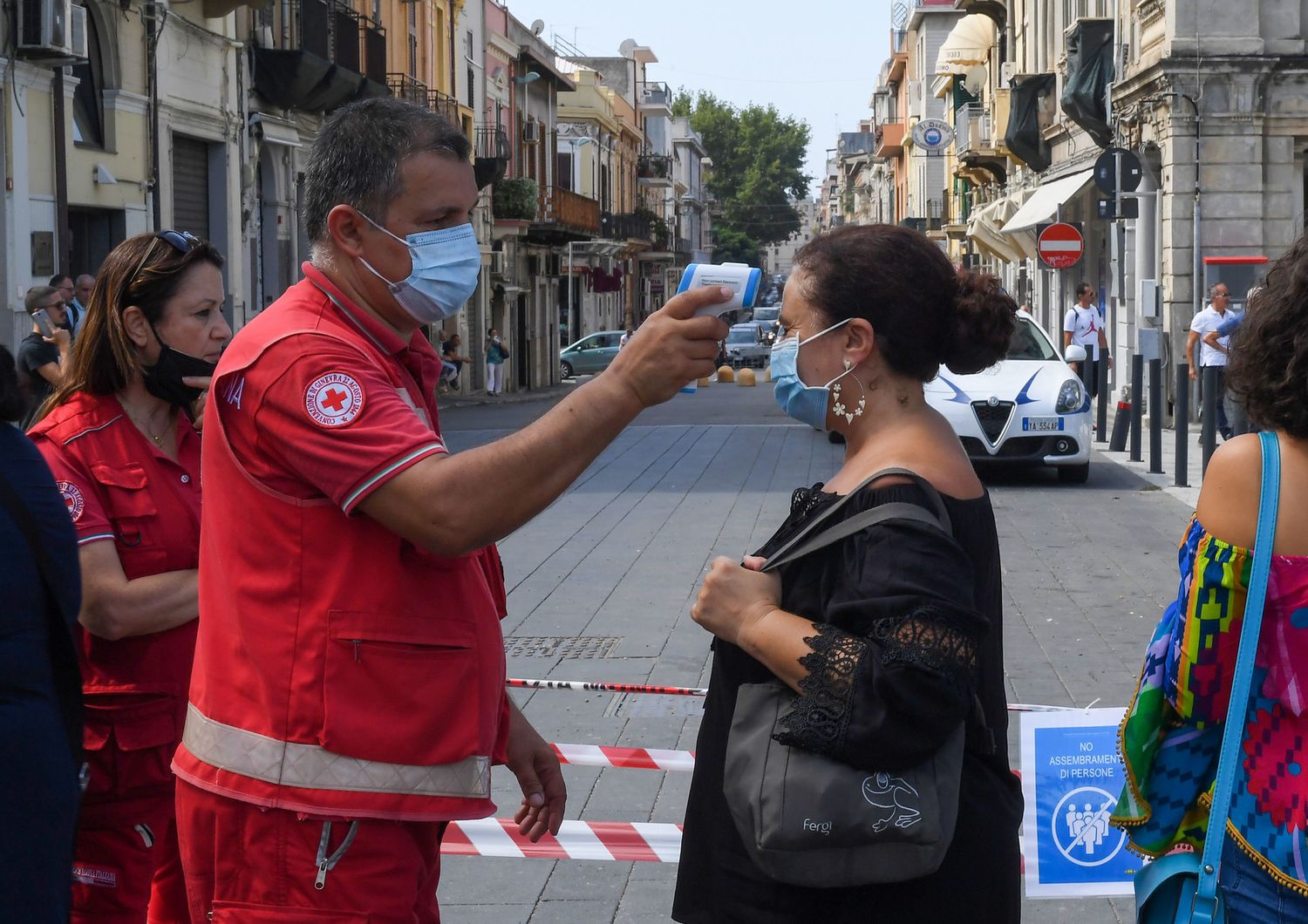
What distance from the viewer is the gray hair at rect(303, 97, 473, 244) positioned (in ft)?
8.52

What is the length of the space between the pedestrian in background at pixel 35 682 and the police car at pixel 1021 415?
12.5 metres

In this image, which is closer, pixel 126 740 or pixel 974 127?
pixel 126 740

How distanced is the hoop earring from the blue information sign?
1772 millimetres

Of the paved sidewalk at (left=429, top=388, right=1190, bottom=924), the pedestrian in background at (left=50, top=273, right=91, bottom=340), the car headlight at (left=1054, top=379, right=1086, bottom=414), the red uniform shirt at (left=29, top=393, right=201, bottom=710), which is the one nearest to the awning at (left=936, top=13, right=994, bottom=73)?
the paved sidewalk at (left=429, top=388, right=1190, bottom=924)

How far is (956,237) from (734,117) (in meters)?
59.3

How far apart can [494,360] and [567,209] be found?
12445mm

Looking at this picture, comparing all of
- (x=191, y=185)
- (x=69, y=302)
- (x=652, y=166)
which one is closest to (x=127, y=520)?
(x=69, y=302)

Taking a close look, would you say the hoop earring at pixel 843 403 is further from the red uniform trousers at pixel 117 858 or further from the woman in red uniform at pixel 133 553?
the red uniform trousers at pixel 117 858

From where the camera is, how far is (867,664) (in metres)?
2.40

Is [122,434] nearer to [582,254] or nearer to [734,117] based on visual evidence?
[582,254]

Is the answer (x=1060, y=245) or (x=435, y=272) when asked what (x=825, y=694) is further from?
(x=1060, y=245)

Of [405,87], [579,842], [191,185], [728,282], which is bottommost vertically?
[579,842]

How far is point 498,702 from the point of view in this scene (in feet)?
8.63

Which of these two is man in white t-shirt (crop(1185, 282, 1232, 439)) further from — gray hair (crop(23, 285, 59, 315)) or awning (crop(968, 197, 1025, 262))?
awning (crop(968, 197, 1025, 262))
